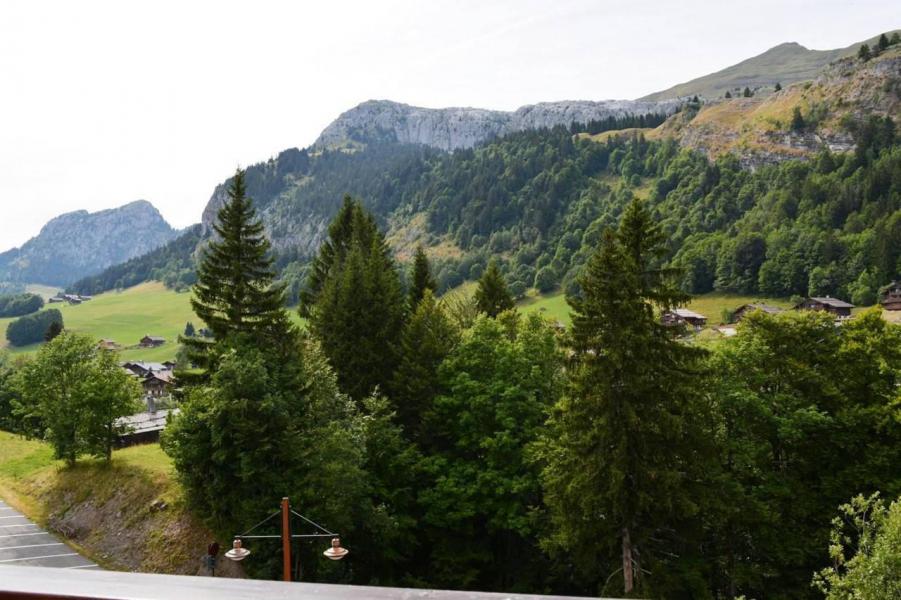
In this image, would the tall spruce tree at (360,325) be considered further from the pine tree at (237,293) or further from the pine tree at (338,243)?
the pine tree at (338,243)

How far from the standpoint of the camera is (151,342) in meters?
183

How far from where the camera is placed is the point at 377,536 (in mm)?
32844

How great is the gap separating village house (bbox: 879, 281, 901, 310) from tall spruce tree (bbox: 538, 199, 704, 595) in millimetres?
112522

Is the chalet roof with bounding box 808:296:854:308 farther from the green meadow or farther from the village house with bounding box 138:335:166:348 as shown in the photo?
the village house with bounding box 138:335:166:348

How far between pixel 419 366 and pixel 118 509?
68.6ft

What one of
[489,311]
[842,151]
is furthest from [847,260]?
[489,311]

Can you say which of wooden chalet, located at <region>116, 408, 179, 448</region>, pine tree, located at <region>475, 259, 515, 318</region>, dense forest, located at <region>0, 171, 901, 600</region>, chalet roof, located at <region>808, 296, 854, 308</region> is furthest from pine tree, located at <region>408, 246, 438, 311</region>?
chalet roof, located at <region>808, 296, 854, 308</region>

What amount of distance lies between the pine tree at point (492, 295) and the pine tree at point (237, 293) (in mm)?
25122

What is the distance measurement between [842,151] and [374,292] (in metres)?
187

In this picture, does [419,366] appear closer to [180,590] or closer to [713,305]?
[180,590]

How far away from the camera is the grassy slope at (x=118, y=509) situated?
34.1 meters

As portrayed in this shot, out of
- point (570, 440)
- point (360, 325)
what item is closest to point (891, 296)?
point (360, 325)

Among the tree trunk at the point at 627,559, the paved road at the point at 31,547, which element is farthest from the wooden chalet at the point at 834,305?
the paved road at the point at 31,547

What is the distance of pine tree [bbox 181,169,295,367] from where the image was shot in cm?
3528
